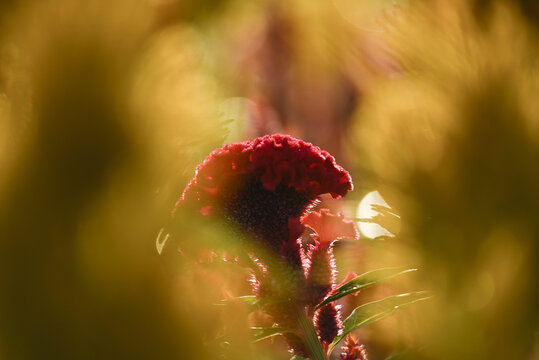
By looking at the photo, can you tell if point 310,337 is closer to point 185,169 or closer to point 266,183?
point 266,183

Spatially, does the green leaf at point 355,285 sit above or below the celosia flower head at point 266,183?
below

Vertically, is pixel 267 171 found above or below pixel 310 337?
above

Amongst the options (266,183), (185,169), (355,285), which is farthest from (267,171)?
(185,169)

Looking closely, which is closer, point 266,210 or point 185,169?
point 185,169

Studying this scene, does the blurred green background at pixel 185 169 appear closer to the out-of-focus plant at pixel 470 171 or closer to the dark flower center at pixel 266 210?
the out-of-focus plant at pixel 470 171

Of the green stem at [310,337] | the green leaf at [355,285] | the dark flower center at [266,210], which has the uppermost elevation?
the dark flower center at [266,210]

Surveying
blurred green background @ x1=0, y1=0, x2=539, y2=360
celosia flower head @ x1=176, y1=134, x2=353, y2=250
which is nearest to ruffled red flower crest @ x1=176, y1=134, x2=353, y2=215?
Result: celosia flower head @ x1=176, y1=134, x2=353, y2=250

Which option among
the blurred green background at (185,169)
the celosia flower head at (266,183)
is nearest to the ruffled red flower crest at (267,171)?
the celosia flower head at (266,183)
